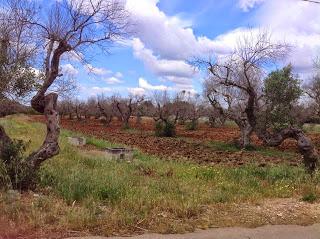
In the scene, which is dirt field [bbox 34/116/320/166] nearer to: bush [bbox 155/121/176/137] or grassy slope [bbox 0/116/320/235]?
bush [bbox 155/121/176/137]

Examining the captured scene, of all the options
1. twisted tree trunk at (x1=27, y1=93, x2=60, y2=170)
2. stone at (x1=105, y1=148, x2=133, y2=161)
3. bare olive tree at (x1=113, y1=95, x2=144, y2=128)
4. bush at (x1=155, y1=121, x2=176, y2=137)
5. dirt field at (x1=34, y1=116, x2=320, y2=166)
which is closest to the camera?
twisted tree trunk at (x1=27, y1=93, x2=60, y2=170)

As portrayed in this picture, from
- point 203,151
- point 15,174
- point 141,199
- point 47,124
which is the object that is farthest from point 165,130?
point 141,199

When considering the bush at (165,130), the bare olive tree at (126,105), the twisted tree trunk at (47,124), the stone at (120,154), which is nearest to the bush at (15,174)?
the twisted tree trunk at (47,124)

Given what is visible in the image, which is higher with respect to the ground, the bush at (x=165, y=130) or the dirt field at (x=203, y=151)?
the bush at (x=165, y=130)

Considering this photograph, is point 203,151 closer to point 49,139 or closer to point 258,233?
point 49,139

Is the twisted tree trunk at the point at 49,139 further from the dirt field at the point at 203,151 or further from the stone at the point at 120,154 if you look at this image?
the dirt field at the point at 203,151

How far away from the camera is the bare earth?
22.0ft

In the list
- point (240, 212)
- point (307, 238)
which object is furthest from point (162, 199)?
point (307, 238)

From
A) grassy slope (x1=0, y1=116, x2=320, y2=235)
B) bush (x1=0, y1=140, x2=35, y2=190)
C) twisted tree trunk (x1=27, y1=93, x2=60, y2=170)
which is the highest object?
twisted tree trunk (x1=27, y1=93, x2=60, y2=170)

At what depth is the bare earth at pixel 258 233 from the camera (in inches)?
264

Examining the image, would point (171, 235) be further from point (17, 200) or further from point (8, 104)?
point (8, 104)

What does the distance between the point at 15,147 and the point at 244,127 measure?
73.5 ft

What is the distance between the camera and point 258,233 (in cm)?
704

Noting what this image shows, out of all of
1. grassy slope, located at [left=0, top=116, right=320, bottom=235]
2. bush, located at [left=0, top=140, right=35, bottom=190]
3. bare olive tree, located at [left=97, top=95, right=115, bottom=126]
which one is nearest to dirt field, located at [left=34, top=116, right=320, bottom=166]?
grassy slope, located at [left=0, top=116, right=320, bottom=235]
